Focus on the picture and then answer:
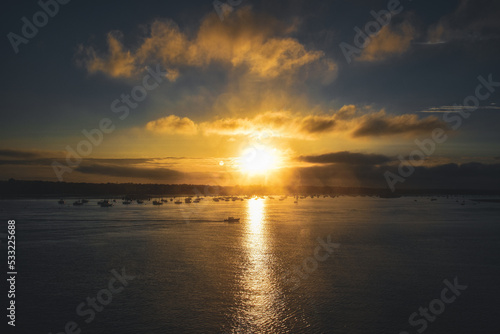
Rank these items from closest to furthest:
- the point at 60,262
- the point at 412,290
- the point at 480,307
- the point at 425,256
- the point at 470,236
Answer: the point at 480,307 → the point at 412,290 → the point at 60,262 → the point at 425,256 → the point at 470,236

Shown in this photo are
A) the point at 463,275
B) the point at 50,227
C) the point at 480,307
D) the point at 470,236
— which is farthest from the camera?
the point at 50,227

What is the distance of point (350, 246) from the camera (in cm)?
4312

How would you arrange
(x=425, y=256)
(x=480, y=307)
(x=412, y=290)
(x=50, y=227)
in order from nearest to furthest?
(x=480, y=307) < (x=412, y=290) < (x=425, y=256) < (x=50, y=227)

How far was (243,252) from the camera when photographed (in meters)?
39.3

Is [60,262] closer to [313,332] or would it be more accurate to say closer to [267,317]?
[267,317]

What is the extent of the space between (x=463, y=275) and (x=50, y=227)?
61.0 m

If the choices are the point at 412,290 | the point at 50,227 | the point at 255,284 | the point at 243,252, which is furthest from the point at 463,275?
the point at 50,227

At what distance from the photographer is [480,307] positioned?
72.2 feet

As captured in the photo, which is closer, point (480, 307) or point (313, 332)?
point (313, 332)

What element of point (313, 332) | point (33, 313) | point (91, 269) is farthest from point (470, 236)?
point (33, 313)

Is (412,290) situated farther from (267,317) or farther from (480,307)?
(267,317)

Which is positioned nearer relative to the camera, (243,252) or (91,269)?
(91,269)

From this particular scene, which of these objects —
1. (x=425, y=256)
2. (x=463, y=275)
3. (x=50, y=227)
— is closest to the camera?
(x=463, y=275)

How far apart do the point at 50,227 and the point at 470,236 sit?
6861 cm
